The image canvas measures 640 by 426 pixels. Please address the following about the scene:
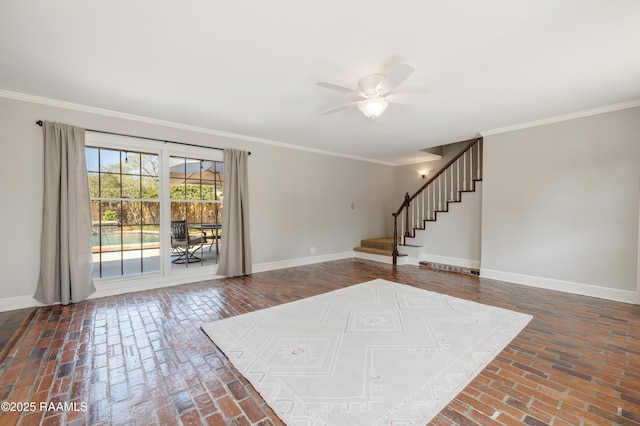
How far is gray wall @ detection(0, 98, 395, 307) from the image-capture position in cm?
345

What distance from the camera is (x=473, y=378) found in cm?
205

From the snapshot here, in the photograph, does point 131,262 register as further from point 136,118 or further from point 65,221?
point 136,118

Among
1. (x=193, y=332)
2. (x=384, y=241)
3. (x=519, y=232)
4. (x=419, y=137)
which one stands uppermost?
(x=419, y=137)

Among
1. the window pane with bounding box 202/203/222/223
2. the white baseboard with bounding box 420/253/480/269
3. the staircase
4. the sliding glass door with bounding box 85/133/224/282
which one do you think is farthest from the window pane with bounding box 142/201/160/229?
the white baseboard with bounding box 420/253/480/269

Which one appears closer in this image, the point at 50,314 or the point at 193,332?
the point at 193,332

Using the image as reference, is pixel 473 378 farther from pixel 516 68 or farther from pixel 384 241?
pixel 384 241

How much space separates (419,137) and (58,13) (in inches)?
204

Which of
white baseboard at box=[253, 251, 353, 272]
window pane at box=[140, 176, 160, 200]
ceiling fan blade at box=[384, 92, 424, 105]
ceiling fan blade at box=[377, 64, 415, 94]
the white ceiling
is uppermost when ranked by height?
the white ceiling

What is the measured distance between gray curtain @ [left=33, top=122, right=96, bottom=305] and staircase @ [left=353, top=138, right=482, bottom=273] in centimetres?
551

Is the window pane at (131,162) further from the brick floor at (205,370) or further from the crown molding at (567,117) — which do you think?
the crown molding at (567,117)

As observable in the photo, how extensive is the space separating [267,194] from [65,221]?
311 cm

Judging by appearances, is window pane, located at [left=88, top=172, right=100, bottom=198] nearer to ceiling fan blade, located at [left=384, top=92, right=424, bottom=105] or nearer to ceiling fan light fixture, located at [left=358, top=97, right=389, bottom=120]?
ceiling fan light fixture, located at [left=358, top=97, right=389, bottom=120]

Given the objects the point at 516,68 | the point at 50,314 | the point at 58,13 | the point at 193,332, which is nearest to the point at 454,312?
the point at 516,68

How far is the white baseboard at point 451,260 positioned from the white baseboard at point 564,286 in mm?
483
